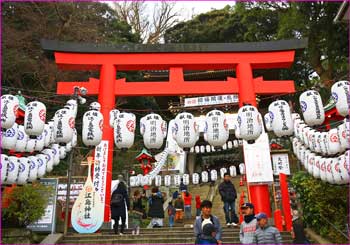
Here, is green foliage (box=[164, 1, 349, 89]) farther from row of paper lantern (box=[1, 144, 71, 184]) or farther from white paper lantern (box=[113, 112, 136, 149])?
row of paper lantern (box=[1, 144, 71, 184])

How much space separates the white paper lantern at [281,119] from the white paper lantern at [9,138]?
603 cm

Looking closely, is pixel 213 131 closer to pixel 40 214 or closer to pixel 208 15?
pixel 40 214

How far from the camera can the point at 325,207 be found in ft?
27.8

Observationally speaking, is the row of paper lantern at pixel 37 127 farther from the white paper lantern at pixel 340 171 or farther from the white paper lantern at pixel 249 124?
the white paper lantern at pixel 340 171

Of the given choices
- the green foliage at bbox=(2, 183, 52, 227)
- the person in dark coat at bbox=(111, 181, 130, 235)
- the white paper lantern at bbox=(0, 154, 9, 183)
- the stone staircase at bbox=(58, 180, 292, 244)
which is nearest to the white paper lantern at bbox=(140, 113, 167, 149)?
the person in dark coat at bbox=(111, 181, 130, 235)

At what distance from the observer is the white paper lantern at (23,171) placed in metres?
8.12

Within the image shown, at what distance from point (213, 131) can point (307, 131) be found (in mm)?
3199

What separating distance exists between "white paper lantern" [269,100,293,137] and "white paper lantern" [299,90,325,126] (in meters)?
0.42

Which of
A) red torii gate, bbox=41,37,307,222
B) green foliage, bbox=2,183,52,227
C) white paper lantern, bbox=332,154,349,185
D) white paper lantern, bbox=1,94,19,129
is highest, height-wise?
red torii gate, bbox=41,37,307,222

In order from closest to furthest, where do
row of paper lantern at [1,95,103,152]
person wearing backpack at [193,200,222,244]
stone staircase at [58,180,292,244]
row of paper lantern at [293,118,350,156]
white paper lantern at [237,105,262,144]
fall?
person wearing backpack at [193,200,222,244], row of paper lantern at [1,95,103,152], row of paper lantern at [293,118,350,156], white paper lantern at [237,105,262,144], stone staircase at [58,180,292,244]

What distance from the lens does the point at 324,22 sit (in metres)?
20.4

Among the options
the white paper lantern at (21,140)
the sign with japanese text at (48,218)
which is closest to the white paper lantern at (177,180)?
the sign with japanese text at (48,218)

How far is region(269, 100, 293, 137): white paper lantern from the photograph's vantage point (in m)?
8.24

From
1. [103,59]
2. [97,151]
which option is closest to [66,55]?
[103,59]
